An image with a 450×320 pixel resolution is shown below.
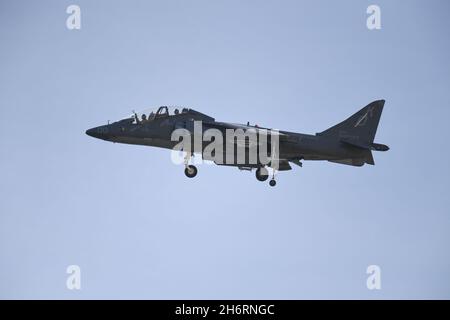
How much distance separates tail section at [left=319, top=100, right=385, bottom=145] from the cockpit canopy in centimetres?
793

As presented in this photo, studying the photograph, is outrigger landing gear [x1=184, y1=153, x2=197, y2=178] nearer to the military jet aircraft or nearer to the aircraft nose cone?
the military jet aircraft

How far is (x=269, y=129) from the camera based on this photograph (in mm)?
35531

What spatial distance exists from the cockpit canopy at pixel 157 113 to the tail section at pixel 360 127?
7932 mm

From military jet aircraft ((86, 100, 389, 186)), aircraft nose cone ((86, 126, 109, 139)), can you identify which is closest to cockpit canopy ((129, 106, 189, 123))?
military jet aircraft ((86, 100, 389, 186))

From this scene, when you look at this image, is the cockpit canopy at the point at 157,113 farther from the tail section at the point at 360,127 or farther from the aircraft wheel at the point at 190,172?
the tail section at the point at 360,127

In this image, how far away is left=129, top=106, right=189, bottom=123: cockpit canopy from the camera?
3662 cm

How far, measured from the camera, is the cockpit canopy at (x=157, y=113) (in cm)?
3662

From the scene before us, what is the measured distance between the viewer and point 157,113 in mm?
36719

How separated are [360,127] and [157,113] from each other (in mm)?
11121

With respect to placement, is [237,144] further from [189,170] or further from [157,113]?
[157,113]
